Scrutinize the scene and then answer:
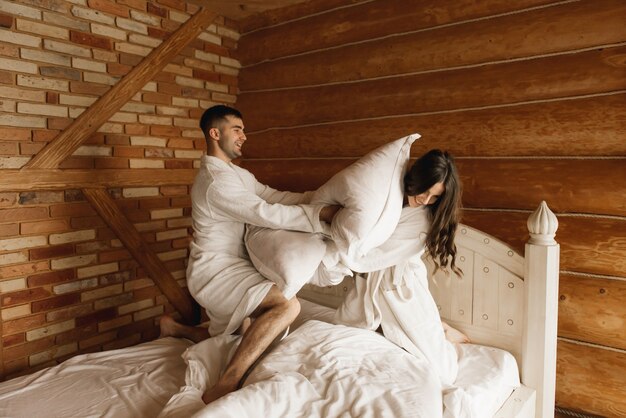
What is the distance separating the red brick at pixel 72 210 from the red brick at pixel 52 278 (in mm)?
346

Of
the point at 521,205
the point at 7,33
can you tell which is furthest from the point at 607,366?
the point at 7,33


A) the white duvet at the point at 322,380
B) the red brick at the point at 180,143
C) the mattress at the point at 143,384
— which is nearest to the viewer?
the white duvet at the point at 322,380

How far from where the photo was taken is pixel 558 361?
2336 mm

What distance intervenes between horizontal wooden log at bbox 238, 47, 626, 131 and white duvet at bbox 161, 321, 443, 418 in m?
1.41

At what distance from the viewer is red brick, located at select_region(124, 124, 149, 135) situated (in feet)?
10.0

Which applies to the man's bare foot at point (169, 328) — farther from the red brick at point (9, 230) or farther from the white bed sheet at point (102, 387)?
the red brick at point (9, 230)

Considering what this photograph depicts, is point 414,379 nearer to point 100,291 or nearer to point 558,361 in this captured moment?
point 558,361

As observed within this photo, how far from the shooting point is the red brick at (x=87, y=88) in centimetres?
276

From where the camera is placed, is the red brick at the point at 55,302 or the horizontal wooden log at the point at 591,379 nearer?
the horizontal wooden log at the point at 591,379

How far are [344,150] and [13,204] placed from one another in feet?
6.50

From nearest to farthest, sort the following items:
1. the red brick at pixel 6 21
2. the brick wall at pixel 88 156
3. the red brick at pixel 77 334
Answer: the red brick at pixel 6 21, the brick wall at pixel 88 156, the red brick at pixel 77 334

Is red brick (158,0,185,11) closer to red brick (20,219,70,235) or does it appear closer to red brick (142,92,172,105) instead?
red brick (142,92,172,105)

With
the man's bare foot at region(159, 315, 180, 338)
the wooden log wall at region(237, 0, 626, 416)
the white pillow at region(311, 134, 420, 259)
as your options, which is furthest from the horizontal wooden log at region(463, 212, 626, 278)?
the man's bare foot at region(159, 315, 180, 338)

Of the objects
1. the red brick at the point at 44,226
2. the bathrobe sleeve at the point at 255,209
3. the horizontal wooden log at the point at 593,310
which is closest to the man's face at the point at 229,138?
the bathrobe sleeve at the point at 255,209
